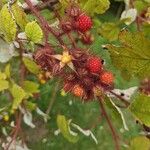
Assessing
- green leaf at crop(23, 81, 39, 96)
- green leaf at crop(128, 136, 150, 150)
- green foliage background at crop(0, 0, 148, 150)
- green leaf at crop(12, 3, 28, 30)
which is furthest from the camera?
green foliage background at crop(0, 0, 148, 150)

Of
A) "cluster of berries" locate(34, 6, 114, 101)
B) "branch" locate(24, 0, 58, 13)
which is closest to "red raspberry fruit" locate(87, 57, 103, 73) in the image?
"cluster of berries" locate(34, 6, 114, 101)

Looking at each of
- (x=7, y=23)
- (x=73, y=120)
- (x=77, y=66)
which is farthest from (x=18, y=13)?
(x=73, y=120)

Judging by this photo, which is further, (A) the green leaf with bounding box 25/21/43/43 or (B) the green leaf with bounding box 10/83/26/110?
(B) the green leaf with bounding box 10/83/26/110

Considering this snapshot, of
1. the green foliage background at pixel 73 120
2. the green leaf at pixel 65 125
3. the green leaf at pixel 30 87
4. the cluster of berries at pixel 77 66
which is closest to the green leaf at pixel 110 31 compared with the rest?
the green leaf at pixel 65 125

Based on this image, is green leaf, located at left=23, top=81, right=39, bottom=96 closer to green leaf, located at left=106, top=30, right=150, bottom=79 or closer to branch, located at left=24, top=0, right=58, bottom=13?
branch, located at left=24, top=0, right=58, bottom=13

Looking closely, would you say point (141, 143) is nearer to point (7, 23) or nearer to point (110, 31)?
point (110, 31)
